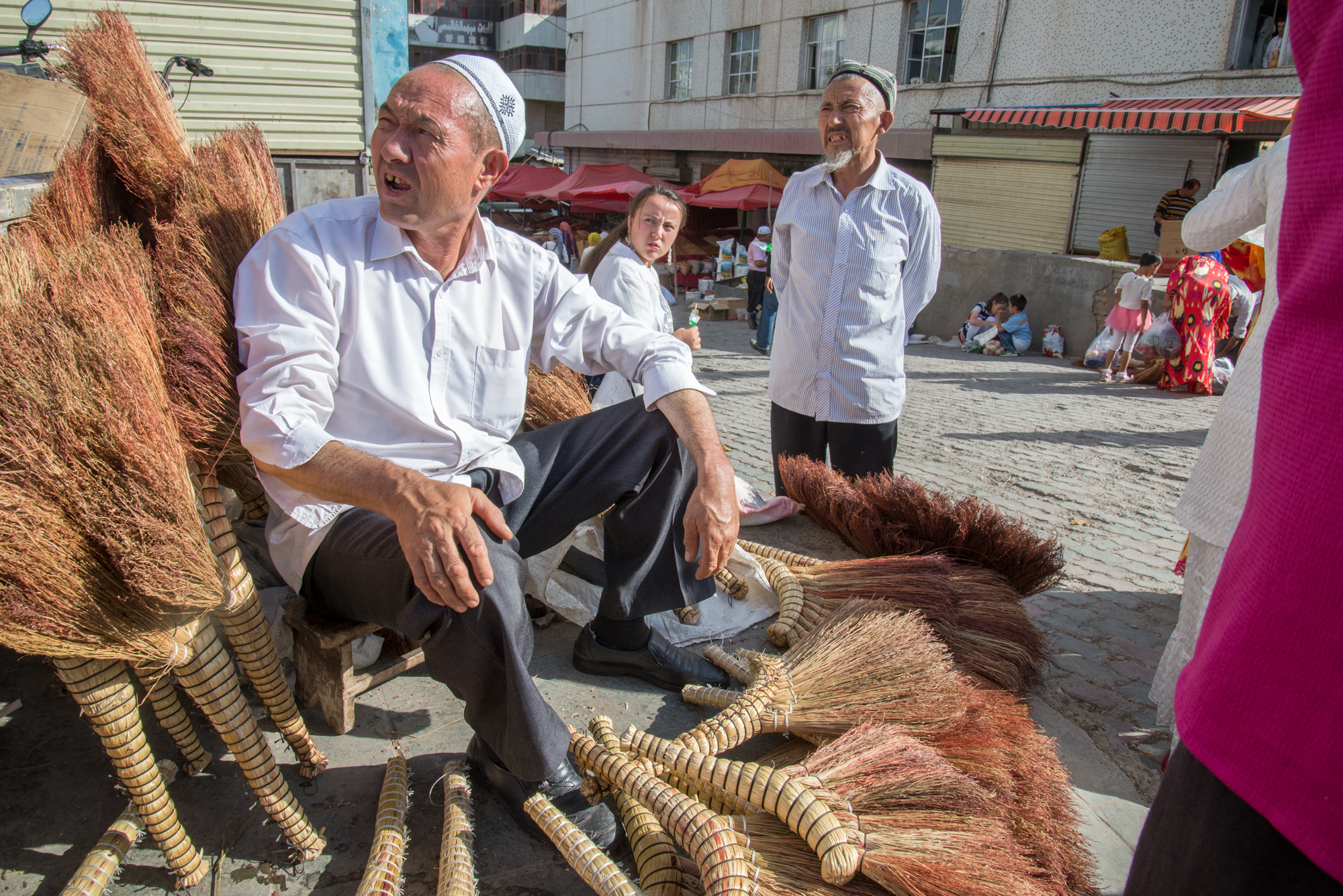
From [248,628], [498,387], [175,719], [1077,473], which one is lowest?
[1077,473]

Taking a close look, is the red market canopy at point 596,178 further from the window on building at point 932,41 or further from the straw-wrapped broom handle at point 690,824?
the straw-wrapped broom handle at point 690,824

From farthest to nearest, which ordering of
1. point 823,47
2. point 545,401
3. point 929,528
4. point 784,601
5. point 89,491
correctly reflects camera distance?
point 823,47
point 545,401
point 929,528
point 784,601
point 89,491

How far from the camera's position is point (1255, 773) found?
870 mm

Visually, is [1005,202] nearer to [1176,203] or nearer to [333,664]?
[1176,203]

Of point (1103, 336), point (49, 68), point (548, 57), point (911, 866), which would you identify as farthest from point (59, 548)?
point (548, 57)

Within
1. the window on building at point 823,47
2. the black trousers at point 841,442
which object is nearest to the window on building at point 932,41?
the window on building at point 823,47

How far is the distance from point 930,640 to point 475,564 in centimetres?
119

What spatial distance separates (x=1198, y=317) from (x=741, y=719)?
923cm

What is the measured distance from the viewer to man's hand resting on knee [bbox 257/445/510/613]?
1620mm

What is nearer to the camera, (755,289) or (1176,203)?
(1176,203)

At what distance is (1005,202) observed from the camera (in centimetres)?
1452

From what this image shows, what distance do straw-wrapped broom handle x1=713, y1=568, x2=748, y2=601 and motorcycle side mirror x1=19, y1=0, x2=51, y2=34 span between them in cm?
529

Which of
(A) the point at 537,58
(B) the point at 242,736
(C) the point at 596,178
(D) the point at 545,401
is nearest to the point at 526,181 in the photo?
(C) the point at 596,178

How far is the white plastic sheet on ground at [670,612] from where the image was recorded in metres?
2.68
